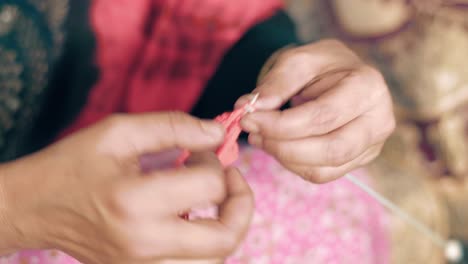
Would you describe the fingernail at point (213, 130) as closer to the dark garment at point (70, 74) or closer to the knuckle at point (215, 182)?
the knuckle at point (215, 182)

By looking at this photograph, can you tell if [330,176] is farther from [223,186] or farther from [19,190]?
[19,190]

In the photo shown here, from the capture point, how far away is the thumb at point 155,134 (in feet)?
1.33

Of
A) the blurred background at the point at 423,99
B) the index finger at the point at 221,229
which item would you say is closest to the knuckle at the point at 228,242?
the index finger at the point at 221,229

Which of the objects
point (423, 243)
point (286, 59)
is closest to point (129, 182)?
point (286, 59)

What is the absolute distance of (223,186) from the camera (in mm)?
421

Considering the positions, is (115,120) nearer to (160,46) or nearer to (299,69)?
(299,69)

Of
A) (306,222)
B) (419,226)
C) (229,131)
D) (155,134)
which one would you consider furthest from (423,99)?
(155,134)

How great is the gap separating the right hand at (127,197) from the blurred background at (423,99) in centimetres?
55

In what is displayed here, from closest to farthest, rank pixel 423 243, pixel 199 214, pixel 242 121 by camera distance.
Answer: pixel 242 121
pixel 199 214
pixel 423 243

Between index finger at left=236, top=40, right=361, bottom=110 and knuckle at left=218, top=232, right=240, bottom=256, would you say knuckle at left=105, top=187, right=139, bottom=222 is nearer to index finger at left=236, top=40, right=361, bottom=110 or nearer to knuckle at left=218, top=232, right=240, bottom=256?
knuckle at left=218, top=232, right=240, bottom=256

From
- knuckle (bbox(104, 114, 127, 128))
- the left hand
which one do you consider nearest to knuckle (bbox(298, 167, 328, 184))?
the left hand

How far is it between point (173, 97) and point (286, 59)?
303mm

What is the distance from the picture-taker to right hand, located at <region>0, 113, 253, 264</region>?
38cm

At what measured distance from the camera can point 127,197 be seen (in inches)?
14.6
